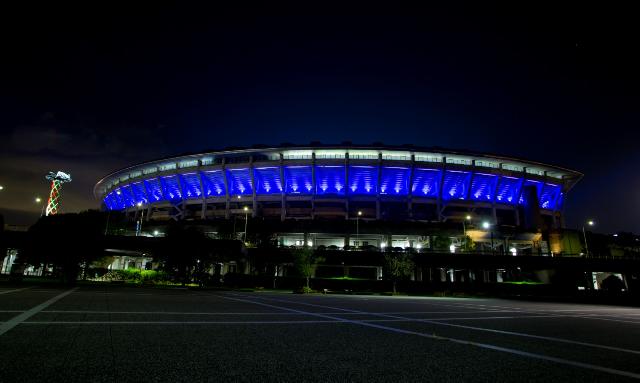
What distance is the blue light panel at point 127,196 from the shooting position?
294ft

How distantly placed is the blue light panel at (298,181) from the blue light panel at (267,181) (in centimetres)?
181

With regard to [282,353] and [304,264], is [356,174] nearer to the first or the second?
[304,264]

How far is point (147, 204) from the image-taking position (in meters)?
84.1

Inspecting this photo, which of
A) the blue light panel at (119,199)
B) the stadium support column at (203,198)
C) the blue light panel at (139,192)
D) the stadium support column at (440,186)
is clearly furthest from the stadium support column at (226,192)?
the stadium support column at (440,186)

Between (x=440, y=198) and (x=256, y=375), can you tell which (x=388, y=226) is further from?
(x=256, y=375)

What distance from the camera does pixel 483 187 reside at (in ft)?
247

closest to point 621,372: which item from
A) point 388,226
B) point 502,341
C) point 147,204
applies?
point 502,341

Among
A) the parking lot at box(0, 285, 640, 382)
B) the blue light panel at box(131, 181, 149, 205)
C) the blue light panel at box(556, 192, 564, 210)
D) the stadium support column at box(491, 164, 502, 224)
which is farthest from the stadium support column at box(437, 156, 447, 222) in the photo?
the blue light panel at box(131, 181, 149, 205)

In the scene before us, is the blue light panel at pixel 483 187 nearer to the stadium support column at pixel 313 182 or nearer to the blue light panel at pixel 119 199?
the stadium support column at pixel 313 182

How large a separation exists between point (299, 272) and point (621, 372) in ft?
102

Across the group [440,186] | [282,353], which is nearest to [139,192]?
[440,186]

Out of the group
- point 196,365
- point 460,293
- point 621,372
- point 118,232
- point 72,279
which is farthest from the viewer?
point 118,232

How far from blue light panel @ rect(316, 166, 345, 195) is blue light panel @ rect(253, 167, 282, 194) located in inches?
338

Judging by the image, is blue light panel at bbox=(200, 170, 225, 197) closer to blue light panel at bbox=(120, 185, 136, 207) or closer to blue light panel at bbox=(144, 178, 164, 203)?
blue light panel at bbox=(144, 178, 164, 203)
